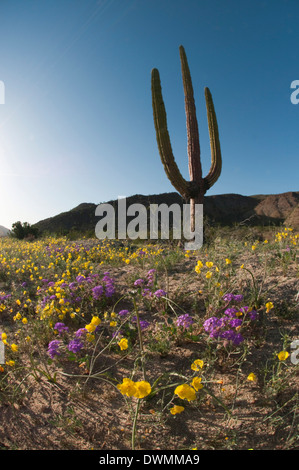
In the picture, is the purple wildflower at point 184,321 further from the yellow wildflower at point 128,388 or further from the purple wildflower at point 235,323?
the yellow wildflower at point 128,388

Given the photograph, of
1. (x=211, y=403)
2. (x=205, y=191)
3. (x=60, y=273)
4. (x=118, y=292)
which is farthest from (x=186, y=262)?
(x=205, y=191)

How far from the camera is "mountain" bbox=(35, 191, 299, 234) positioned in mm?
27438

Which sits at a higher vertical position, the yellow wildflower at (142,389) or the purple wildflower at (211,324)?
the purple wildflower at (211,324)

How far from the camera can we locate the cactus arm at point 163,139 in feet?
25.1

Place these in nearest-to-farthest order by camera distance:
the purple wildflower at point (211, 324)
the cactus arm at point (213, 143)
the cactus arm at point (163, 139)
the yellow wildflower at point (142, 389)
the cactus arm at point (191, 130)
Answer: the yellow wildflower at point (142, 389) → the purple wildflower at point (211, 324) → the cactus arm at point (163, 139) → the cactus arm at point (191, 130) → the cactus arm at point (213, 143)

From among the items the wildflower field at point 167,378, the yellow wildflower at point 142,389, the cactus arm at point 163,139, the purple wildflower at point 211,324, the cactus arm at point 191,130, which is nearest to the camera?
the yellow wildflower at point 142,389

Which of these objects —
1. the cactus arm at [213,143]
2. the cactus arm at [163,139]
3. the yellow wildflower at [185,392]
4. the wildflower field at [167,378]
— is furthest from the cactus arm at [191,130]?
the yellow wildflower at [185,392]

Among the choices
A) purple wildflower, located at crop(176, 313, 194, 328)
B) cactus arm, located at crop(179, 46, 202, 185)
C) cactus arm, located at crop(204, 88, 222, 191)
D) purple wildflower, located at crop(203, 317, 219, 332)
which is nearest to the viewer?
purple wildflower, located at crop(203, 317, 219, 332)

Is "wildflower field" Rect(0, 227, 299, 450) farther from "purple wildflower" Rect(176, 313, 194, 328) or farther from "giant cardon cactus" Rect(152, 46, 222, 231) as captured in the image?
"giant cardon cactus" Rect(152, 46, 222, 231)

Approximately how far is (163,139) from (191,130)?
1274 mm

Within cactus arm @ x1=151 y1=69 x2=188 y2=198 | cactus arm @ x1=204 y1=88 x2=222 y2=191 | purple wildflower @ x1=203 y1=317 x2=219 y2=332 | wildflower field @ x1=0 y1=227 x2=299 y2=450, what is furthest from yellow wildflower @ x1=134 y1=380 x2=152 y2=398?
cactus arm @ x1=204 y1=88 x2=222 y2=191
